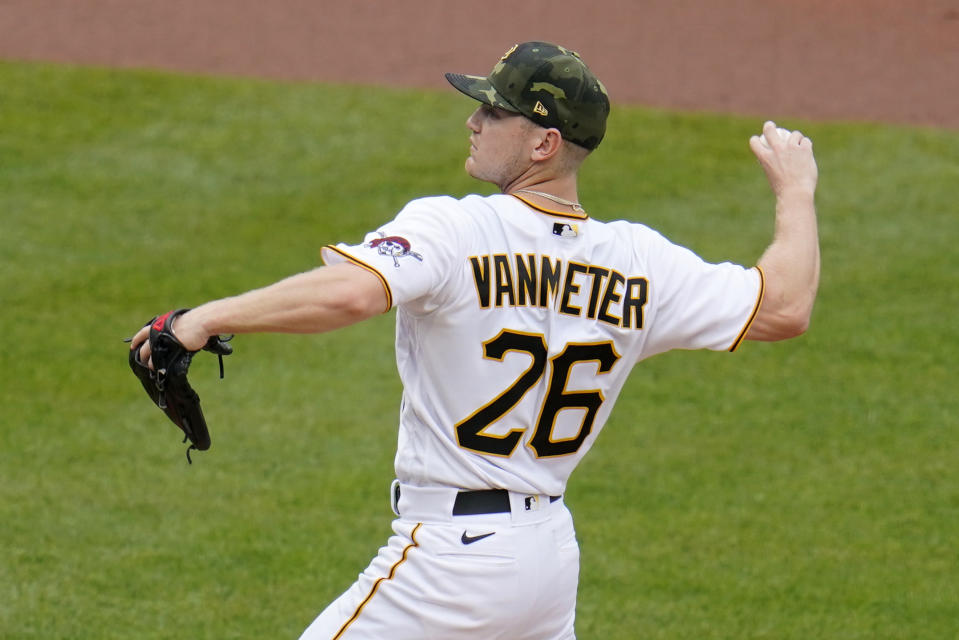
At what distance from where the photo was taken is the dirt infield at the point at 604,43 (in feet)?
38.8

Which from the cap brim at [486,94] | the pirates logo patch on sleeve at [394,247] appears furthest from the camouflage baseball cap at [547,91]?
the pirates logo patch on sleeve at [394,247]

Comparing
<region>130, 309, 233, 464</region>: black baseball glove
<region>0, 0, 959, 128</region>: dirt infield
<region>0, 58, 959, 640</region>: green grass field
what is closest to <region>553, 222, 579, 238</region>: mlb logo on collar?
<region>130, 309, 233, 464</region>: black baseball glove

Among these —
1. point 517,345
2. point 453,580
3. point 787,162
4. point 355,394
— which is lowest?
point 355,394

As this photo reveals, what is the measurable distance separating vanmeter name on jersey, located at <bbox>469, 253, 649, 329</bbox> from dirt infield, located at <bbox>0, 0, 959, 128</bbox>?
28.2 ft

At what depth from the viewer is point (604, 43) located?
12734 millimetres

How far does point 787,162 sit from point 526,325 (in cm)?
85

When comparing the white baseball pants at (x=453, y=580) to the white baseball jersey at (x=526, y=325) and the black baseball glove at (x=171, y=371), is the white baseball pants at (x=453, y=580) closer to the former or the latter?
the white baseball jersey at (x=526, y=325)

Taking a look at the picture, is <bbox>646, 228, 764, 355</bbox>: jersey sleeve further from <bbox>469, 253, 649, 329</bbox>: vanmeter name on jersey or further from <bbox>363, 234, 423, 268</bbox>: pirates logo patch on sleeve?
<bbox>363, 234, 423, 268</bbox>: pirates logo patch on sleeve

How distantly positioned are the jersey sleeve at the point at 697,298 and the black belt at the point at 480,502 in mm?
543

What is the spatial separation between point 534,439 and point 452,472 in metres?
0.21

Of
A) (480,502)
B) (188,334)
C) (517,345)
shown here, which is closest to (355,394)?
(480,502)

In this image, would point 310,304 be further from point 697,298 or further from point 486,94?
point 697,298

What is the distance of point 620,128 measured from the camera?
11047mm

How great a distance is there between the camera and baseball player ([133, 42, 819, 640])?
10.1ft
